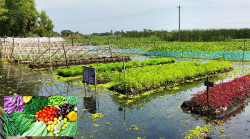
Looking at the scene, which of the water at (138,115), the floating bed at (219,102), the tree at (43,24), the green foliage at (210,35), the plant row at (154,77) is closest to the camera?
the water at (138,115)

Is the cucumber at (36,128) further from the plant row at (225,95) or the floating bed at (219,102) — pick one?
the plant row at (225,95)

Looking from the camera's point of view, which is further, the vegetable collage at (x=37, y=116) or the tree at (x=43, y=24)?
the tree at (x=43, y=24)

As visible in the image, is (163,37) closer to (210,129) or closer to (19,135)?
(210,129)

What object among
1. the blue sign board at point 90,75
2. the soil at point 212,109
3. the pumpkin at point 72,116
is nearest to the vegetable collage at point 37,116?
the pumpkin at point 72,116

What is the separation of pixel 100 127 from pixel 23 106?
459 centimetres

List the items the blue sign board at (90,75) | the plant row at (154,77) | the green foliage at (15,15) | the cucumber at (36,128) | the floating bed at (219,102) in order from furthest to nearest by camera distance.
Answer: the green foliage at (15,15), the plant row at (154,77), the blue sign board at (90,75), the floating bed at (219,102), the cucumber at (36,128)

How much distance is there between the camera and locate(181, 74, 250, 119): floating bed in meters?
8.70

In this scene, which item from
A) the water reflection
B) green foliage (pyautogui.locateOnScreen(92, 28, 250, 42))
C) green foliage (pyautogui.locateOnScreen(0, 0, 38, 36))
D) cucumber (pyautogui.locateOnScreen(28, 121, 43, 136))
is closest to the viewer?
cucumber (pyautogui.locateOnScreen(28, 121, 43, 136))

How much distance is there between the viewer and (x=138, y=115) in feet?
28.5

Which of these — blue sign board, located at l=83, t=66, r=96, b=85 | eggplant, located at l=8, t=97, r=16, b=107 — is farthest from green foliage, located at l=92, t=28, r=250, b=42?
eggplant, located at l=8, t=97, r=16, b=107

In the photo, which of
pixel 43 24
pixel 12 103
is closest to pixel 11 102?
pixel 12 103

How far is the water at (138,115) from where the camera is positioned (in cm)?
720

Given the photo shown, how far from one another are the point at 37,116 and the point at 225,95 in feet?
27.7

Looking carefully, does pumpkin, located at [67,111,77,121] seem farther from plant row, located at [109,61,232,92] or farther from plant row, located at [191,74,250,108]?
plant row, located at [109,61,232,92]
